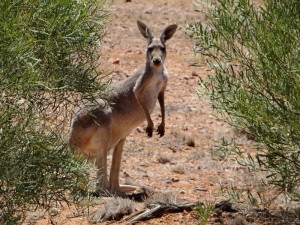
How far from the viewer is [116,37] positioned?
21219mm

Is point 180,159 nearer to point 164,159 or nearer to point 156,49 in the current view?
point 164,159

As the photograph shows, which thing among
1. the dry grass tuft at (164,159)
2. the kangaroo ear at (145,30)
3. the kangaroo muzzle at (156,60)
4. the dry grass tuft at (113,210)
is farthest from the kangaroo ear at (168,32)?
the dry grass tuft at (113,210)

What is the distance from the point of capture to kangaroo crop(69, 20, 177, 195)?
9812mm

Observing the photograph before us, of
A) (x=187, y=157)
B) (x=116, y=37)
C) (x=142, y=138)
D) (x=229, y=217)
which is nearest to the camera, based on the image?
(x=229, y=217)

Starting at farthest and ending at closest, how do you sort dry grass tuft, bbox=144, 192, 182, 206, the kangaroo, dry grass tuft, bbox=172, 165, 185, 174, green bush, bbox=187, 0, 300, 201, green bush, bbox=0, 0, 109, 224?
dry grass tuft, bbox=172, 165, 185, 174 → the kangaroo → dry grass tuft, bbox=144, 192, 182, 206 → green bush, bbox=187, 0, 300, 201 → green bush, bbox=0, 0, 109, 224

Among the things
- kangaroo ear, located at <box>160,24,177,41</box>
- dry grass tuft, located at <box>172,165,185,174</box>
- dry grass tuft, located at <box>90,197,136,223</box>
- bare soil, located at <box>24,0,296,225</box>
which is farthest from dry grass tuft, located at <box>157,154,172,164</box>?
dry grass tuft, located at <box>90,197,136,223</box>

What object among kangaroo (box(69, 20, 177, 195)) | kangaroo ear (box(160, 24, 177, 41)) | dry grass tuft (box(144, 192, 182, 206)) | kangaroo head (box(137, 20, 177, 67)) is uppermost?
kangaroo ear (box(160, 24, 177, 41))

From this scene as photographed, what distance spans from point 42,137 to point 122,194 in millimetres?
3791

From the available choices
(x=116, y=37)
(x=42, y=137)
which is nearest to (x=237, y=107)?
(x=42, y=137)

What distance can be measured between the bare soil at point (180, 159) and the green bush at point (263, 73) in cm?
77

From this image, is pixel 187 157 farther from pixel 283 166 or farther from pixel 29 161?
pixel 29 161

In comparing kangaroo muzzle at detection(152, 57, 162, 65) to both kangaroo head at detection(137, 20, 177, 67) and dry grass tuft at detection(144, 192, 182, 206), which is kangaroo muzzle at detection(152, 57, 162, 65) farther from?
dry grass tuft at detection(144, 192, 182, 206)

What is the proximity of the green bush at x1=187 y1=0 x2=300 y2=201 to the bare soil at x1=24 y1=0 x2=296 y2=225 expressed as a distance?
77cm

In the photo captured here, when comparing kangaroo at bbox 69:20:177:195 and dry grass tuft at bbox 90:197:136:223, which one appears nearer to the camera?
dry grass tuft at bbox 90:197:136:223
